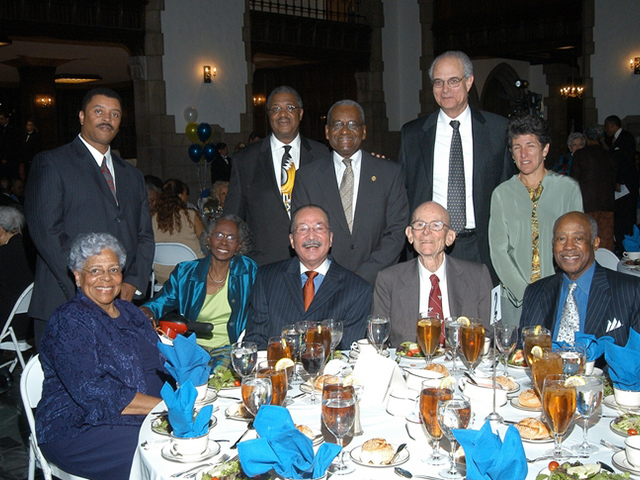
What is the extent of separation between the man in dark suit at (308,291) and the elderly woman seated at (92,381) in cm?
61

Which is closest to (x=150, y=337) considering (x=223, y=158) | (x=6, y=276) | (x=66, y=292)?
(x=66, y=292)

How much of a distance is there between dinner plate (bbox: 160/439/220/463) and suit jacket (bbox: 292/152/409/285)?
2.07 m

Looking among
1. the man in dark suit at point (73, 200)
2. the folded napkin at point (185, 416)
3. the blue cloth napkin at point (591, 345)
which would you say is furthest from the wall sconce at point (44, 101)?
the blue cloth napkin at point (591, 345)

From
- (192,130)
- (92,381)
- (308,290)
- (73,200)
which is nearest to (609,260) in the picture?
(308,290)

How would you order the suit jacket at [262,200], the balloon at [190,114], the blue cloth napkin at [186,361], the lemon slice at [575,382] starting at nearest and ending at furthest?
the lemon slice at [575,382], the blue cloth napkin at [186,361], the suit jacket at [262,200], the balloon at [190,114]

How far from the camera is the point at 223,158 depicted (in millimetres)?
11070

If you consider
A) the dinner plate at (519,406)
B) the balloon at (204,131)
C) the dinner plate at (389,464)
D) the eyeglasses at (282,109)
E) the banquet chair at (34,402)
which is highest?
the balloon at (204,131)

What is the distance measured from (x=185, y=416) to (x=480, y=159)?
2418 mm

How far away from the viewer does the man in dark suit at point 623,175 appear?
9.37 metres

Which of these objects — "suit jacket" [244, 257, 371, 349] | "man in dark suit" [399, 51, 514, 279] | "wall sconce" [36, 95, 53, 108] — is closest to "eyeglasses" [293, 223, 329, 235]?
"suit jacket" [244, 257, 371, 349]

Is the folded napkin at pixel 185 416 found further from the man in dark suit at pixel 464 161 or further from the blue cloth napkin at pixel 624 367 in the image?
the man in dark suit at pixel 464 161

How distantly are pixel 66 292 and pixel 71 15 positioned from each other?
8.87 metres

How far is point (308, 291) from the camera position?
3.06 m

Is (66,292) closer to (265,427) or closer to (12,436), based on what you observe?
(12,436)
